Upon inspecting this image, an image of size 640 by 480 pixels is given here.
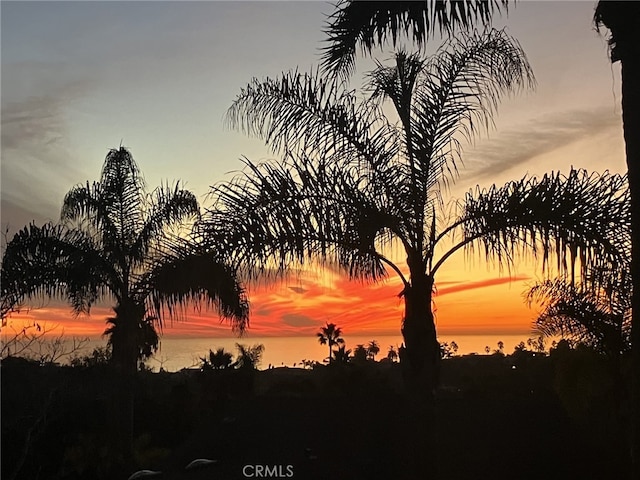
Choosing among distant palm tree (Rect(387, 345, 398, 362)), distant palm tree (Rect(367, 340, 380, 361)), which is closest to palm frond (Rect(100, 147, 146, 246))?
distant palm tree (Rect(387, 345, 398, 362))

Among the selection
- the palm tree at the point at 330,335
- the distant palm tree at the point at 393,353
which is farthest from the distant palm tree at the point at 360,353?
the distant palm tree at the point at 393,353

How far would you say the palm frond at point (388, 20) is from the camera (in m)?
5.64

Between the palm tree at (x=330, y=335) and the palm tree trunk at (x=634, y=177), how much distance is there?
3649cm

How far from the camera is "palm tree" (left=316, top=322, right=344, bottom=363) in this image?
139 ft

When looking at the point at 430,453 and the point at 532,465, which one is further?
the point at 532,465

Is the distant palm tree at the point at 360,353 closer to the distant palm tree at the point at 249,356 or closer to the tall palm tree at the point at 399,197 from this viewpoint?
the distant palm tree at the point at 249,356

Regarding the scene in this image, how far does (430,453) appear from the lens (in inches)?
310

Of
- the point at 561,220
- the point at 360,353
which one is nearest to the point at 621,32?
the point at 561,220

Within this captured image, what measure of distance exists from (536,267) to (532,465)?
5162 mm

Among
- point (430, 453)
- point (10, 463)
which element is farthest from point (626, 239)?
point (10, 463)

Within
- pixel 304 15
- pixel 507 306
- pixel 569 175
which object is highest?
pixel 304 15

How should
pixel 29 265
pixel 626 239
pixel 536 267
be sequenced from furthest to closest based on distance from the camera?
pixel 29 265
pixel 536 267
pixel 626 239

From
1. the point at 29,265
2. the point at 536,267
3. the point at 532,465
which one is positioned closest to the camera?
the point at 536,267

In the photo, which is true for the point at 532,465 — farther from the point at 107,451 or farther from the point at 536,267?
the point at 107,451
